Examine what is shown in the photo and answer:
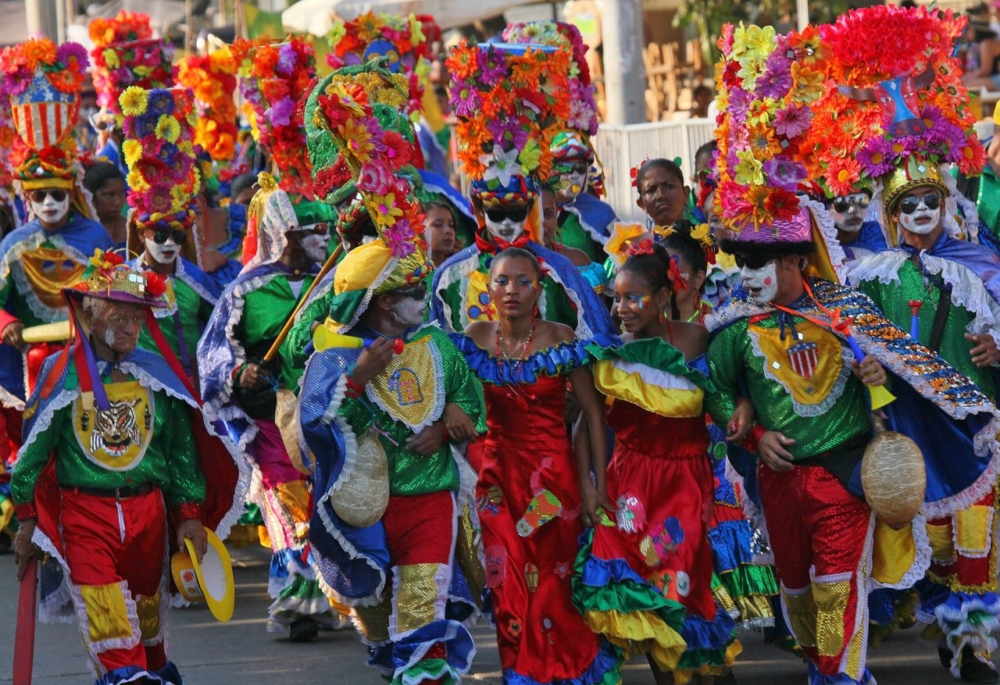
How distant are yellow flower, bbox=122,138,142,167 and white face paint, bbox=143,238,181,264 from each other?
0.49 meters

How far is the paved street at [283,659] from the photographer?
26.5 ft

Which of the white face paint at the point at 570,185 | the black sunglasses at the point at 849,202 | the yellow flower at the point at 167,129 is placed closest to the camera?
the black sunglasses at the point at 849,202

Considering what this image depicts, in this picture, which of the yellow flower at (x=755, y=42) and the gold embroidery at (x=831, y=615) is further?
the yellow flower at (x=755, y=42)

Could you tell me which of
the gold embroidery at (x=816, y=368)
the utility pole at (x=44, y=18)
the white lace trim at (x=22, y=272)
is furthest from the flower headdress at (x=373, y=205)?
the utility pole at (x=44, y=18)

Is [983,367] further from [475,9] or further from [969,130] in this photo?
[475,9]

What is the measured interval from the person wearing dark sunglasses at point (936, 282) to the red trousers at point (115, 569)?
3371mm

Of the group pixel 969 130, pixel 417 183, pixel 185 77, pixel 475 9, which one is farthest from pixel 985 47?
pixel 417 183

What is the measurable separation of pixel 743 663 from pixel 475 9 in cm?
1421

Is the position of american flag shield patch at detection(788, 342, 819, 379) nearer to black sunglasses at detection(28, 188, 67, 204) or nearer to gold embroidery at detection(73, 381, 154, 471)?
gold embroidery at detection(73, 381, 154, 471)

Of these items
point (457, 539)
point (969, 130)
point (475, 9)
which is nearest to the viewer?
point (457, 539)

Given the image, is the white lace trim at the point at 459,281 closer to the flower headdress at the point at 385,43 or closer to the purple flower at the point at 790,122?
the purple flower at the point at 790,122

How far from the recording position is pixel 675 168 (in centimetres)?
1003

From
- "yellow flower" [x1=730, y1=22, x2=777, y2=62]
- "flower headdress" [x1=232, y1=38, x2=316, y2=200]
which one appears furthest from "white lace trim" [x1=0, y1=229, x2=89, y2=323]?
"yellow flower" [x1=730, y1=22, x2=777, y2=62]

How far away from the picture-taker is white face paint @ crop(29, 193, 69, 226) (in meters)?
11.1
